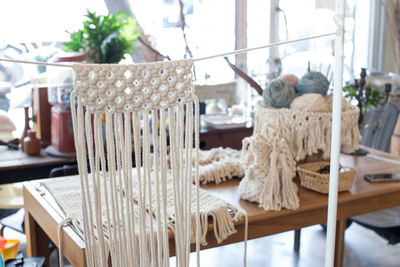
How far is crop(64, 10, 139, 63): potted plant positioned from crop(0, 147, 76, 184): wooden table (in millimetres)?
780

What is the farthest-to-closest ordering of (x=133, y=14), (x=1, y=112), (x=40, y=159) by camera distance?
1. (x=133, y=14)
2. (x=1, y=112)
3. (x=40, y=159)

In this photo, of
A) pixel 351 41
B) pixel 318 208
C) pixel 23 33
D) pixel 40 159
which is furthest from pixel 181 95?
pixel 351 41

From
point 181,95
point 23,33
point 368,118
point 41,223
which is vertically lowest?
point 41,223

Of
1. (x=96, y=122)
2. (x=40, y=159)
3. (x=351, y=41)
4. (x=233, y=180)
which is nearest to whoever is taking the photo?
(x=96, y=122)

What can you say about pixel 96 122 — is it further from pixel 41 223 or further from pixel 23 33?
pixel 23 33

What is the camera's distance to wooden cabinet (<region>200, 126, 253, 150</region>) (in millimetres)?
3152

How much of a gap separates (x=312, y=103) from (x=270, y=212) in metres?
0.48

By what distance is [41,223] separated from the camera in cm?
196

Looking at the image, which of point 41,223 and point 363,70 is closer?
Answer: point 41,223

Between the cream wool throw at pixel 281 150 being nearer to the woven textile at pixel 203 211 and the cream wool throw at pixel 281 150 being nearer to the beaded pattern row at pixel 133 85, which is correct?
the woven textile at pixel 203 211

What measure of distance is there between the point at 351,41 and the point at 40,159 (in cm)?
343

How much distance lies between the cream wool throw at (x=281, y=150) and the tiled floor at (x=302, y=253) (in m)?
1.08

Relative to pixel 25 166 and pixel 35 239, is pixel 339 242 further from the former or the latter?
pixel 25 166

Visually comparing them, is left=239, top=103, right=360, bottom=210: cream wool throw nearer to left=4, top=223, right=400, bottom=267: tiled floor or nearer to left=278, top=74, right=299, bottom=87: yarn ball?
left=278, top=74, right=299, bottom=87: yarn ball
